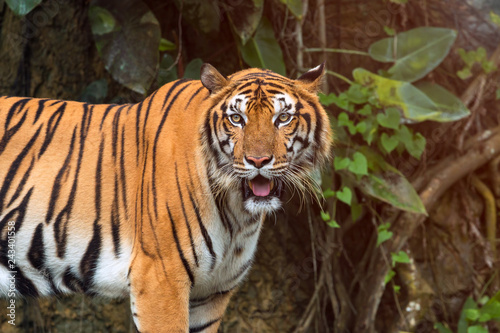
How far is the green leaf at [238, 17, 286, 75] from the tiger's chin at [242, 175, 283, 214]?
1.64m

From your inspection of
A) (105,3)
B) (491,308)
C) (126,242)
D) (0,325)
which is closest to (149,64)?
(105,3)

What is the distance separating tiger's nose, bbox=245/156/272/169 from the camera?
226cm

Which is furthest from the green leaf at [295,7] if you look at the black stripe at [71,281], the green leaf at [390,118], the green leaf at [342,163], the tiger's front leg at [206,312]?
the black stripe at [71,281]

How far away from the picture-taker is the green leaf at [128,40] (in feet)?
12.2

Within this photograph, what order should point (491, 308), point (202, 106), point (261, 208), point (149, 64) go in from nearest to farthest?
point (261, 208)
point (202, 106)
point (149, 64)
point (491, 308)

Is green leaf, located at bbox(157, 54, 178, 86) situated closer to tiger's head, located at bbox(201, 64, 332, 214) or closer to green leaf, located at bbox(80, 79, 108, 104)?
green leaf, located at bbox(80, 79, 108, 104)

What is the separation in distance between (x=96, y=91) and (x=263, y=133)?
6.63 feet

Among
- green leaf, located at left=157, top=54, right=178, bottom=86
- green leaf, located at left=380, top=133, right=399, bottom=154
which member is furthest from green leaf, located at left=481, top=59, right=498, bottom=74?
green leaf, located at left=157, top=54, right=178, bottom=86

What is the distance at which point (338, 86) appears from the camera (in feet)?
15.0

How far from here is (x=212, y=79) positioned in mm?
2482

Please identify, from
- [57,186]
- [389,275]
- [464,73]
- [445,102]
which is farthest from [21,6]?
[464,73]

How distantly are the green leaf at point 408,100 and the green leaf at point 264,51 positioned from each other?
50cm

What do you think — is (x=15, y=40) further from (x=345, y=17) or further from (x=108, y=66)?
(x=345, y=17)

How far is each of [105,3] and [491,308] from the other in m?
3.19
